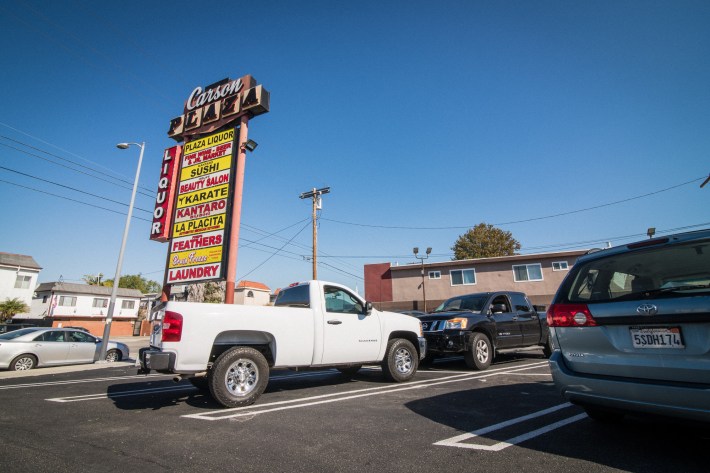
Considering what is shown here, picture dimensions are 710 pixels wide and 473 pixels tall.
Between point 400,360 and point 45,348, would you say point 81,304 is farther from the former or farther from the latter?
point 400,360

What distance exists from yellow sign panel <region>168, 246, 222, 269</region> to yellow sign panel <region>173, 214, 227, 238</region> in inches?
25.6

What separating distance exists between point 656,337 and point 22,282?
58.7 metres

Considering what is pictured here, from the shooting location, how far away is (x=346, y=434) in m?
3.73

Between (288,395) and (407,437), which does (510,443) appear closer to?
(407,437)

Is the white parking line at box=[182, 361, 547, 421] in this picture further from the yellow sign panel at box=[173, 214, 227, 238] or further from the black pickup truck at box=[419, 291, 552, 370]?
the yellow sign panel at box=[173, 214, 227, 238]

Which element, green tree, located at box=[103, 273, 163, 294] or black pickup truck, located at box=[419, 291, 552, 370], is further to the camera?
green tree, located at box=[103, 273, 163, 294]

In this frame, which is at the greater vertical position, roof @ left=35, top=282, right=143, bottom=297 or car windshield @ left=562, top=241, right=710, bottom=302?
roof @ left=35, top=282, right=143, bottom=297

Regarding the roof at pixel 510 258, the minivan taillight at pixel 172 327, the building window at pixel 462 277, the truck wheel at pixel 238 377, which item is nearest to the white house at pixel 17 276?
the roof at pixel 510 258

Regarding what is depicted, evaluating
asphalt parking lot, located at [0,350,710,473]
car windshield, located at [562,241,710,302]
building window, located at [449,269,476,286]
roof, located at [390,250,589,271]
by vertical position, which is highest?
roof, located at [390,250,589,271]

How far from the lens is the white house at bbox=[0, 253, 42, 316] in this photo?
40469 mm

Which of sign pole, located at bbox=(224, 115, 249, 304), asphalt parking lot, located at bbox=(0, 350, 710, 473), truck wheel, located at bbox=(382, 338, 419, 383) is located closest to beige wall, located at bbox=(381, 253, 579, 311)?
sign pole, located at bbox=(224, 115, 249, 304)

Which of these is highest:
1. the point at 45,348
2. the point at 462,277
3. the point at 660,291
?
the point at 462,277

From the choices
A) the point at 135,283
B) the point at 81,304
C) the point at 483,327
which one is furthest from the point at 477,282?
the point at 135,283

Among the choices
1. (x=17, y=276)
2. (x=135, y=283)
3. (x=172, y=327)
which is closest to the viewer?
(x=172, y=327)
